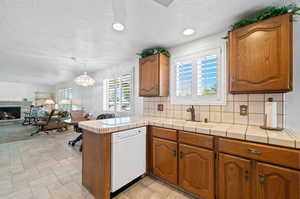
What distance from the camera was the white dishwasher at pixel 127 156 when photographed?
1.48 meters

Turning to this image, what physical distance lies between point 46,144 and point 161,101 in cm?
350

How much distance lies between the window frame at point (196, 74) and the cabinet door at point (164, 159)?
2.77 ft

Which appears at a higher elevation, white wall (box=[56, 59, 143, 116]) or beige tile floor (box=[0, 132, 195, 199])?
white wall (box=[56, 59, 143, 116])

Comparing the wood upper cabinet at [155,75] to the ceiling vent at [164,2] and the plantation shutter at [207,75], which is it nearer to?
the plantation shutter at [207,75]

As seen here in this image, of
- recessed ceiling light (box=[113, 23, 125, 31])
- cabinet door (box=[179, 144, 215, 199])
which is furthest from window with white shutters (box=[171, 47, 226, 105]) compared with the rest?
recessed ceiling light (box=[113, 23, 125, 31])

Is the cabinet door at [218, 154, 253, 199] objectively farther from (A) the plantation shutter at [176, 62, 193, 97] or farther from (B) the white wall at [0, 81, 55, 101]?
(B) the white wall at [0, 81, 55, 101]

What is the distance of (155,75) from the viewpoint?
227 centimetres

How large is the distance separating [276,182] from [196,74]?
5.09 ft

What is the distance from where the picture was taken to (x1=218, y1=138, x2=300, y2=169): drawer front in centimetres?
97

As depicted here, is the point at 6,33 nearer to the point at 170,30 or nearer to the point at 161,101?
the point at 170,30

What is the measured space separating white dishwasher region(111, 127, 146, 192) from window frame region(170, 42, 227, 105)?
92 centimetres

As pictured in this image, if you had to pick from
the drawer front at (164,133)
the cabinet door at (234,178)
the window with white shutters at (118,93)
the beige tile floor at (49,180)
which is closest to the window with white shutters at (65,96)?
the window with white shutters at (118,93)

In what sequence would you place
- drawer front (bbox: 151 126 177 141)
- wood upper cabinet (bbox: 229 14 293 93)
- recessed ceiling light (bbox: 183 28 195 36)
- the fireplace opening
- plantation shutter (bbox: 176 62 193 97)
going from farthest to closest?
1. the fireplace opening
2. plantation shutter (bbox: 176 62 193 97)
3. recessed ceiling light (bbox: 183 28 195 36)
4. drawer front (bbox: 151 126 177 141)
5. wood upper cabinet (bbox: 229 14 293 93)

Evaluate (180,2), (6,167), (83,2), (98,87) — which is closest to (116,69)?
(98,87)
